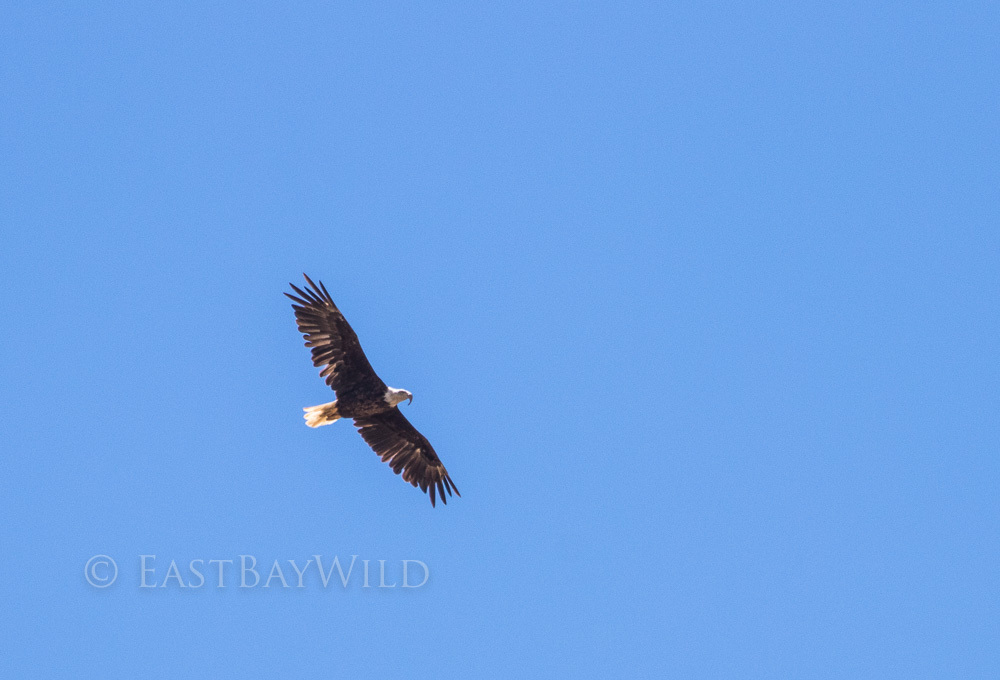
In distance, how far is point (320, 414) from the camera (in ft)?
62.2

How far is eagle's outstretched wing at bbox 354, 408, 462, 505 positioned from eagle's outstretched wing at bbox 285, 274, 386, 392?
1.68m

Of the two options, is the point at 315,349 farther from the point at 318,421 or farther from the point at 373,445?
the point at 373,445

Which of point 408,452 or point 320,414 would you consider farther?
point 408,452

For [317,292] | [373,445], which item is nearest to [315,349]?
[317,292]

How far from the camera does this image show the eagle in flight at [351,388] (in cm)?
1867

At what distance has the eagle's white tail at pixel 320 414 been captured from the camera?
744 inches

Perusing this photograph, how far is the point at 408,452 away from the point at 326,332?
9.72ft

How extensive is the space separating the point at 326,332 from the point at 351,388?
1.06 meters

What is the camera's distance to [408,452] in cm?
2033

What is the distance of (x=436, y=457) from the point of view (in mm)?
20344

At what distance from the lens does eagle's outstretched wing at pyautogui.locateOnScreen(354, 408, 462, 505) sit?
66.1 feet

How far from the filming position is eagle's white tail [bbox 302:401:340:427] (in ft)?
62.0

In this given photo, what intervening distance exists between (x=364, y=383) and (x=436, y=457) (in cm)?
223

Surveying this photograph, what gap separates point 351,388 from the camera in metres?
19.0
